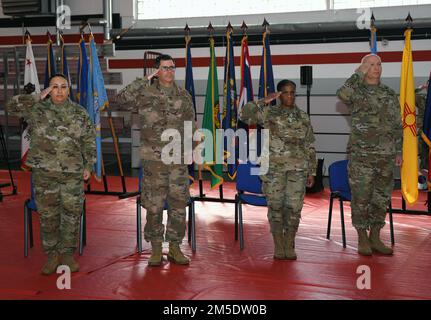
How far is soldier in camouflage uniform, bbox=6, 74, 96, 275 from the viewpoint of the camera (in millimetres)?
4707

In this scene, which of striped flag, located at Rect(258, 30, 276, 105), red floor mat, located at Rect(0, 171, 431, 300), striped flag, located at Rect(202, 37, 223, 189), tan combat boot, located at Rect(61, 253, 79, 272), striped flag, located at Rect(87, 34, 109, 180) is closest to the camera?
red floor mat, located at Rect(0, 171, 431, 300)

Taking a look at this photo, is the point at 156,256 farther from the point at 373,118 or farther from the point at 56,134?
the point at 373,118

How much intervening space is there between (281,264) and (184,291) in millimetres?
1061

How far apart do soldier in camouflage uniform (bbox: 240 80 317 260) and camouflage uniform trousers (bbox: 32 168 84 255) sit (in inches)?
59.6

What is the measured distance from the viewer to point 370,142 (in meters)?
5.25

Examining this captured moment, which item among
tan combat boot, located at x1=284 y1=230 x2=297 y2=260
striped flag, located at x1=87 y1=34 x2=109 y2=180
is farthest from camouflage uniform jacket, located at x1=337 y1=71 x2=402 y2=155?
striped flag, located at x1=87 y1=34 x2=109 y2=180

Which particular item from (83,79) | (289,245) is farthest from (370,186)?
(83,79)

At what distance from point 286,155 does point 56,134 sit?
1.79 meters

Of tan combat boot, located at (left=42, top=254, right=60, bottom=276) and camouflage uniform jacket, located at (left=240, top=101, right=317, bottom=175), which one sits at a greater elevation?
camouflage uniform jacket, located at (left=240, top=101, right=317, bottom=175)

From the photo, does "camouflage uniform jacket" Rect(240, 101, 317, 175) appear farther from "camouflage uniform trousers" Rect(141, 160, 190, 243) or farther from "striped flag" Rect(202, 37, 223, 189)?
"striped flag" Rect(202, 37, 223, 189)

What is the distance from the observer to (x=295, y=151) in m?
5.14
